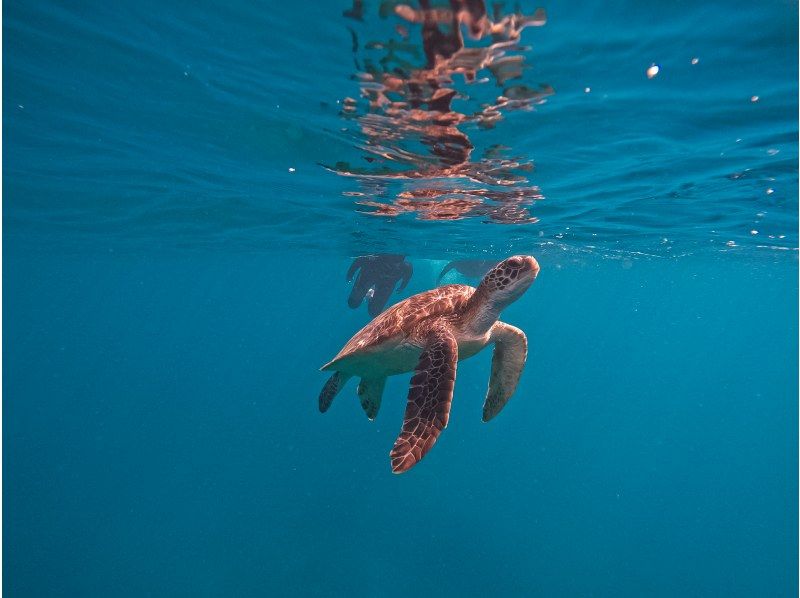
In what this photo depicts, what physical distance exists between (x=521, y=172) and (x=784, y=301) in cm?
5922

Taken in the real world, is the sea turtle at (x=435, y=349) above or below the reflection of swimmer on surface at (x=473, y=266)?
below

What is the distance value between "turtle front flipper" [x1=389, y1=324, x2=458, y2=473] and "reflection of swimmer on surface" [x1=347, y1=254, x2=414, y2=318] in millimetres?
14727

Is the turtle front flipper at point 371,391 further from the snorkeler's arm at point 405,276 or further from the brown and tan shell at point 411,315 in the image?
the snorkeler's arm at point 405,276

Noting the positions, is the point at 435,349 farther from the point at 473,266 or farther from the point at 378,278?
the point at 473,266

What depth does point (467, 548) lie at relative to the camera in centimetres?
2459

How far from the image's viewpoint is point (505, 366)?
848 centimetres

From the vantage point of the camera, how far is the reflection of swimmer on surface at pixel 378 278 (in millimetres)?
21188

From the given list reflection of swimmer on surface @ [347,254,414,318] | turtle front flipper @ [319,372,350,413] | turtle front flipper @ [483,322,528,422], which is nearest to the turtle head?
turtle front flipper @ [483,322,528,422]

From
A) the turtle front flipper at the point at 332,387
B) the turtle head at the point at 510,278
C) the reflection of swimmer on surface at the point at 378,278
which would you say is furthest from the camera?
the reflection of swimmer on surface at the point at 378,278

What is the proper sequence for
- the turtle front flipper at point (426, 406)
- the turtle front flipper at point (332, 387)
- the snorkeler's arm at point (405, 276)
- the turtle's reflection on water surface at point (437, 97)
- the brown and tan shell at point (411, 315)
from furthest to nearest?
the snorkeler's arm at point (405, 276)
the turtle front flipper at point (332, 387)
the brown and tan shell at point (411, 315)
the turtle's reflection on water surface at point (437, 97)
the turtle front flipper at point (426, 406)

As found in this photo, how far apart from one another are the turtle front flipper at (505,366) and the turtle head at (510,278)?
1.55 m

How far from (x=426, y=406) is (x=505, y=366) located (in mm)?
3400

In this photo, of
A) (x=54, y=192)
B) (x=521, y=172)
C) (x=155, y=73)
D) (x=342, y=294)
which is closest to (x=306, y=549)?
(x=54, y=192)

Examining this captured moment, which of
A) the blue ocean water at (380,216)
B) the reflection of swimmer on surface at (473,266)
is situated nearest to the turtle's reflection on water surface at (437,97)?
the blue ocean water at (380,216)
